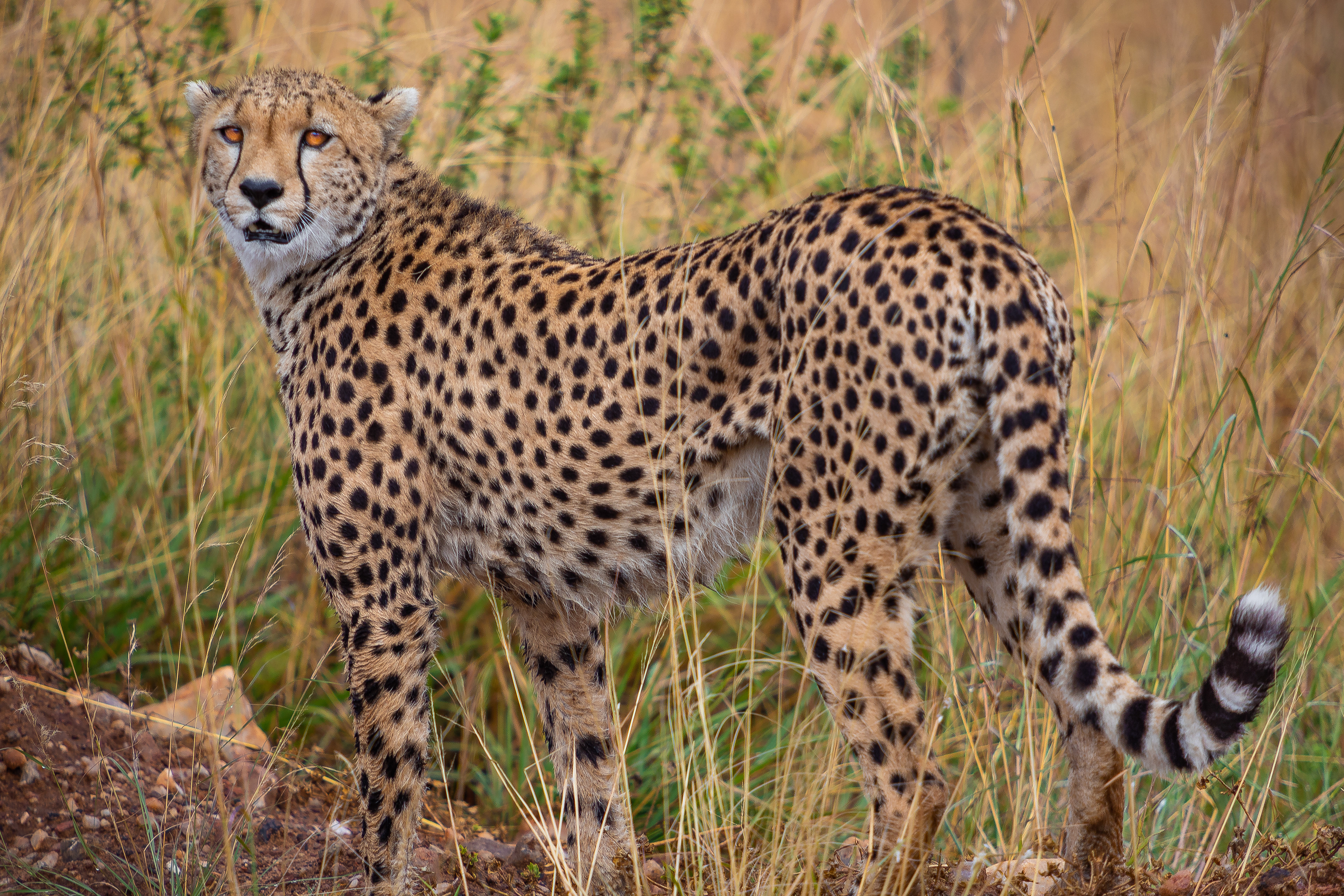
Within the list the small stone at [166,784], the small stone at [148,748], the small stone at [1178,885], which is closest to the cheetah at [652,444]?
the small stone at [1178,885]

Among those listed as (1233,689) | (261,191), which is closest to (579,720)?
(261,191)

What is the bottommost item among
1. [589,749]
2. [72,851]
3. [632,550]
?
[72,851]

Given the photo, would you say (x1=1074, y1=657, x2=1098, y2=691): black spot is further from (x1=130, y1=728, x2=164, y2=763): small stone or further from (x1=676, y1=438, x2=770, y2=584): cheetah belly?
(x1=130, y1=728, x2=164, y2=763): small stone

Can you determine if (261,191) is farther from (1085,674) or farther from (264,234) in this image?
(1085,674)

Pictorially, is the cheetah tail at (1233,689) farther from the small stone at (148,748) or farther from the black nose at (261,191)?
the small stone at (148,748)

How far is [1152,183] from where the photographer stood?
6414 millimetres

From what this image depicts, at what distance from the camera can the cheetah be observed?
2.36 metres

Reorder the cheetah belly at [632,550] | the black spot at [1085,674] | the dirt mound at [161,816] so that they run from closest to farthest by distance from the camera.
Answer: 1. the black spot at [1085,674]
2. the cheetah belly at [632,550]
3. the dirt mound at [161,816]

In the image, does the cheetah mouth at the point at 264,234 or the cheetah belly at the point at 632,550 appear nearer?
the cheetah belly at the point at 632,550

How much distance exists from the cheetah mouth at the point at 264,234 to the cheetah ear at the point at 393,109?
0.49 m

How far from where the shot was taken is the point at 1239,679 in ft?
6.64

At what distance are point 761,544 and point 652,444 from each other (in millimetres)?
767

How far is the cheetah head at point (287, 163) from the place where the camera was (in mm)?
3131

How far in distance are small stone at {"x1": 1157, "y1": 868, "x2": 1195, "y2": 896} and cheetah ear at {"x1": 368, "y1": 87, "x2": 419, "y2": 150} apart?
2874mm
